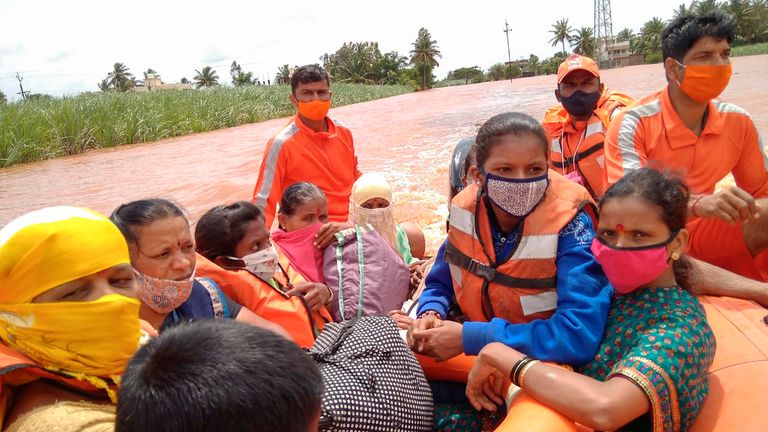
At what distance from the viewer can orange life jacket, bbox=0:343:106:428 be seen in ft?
4.07

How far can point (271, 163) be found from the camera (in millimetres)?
3883

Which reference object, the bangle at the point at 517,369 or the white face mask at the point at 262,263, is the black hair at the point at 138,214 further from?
the bangle at the point at 517,369

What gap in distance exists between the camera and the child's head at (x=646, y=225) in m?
1.78

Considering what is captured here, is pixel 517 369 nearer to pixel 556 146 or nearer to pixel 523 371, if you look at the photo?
pixel 523 371

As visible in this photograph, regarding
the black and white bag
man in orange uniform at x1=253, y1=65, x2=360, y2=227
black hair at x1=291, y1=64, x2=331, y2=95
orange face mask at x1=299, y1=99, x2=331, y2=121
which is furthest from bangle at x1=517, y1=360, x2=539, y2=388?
black hair at x1=291, y1=64, x2=331, y2=95

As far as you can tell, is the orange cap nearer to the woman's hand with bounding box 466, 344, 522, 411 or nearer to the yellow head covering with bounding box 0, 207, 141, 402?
the woman's hand with bounding box 466, 344, 522, 411

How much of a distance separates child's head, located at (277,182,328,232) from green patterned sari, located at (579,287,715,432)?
1.70 metres

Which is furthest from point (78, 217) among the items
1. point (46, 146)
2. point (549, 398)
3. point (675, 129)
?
point (46, 146)

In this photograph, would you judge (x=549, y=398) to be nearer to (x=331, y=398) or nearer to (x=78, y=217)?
(x=331, y=398)

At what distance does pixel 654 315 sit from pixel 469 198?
2.68 feet

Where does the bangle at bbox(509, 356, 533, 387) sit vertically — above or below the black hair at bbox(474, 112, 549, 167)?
below

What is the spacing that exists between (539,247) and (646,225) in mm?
366

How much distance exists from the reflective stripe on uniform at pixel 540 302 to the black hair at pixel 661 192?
1.28 feet

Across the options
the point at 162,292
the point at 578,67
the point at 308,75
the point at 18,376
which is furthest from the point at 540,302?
the point at 308,75
